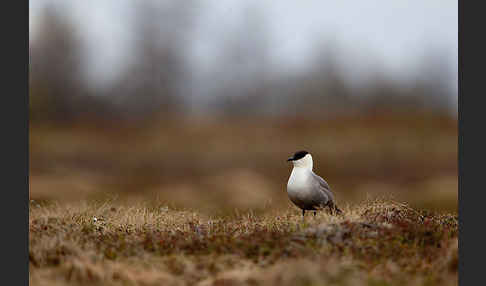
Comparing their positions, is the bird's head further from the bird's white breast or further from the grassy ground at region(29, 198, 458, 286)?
the grassy ground at region(29, 198, 458, 286)

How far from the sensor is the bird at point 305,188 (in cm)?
938

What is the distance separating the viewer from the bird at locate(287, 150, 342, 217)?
9.38 meters

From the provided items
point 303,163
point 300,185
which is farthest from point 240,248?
point 303,163

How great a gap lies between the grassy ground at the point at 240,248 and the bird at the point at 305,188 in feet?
1.18

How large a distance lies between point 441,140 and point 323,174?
7609 mm

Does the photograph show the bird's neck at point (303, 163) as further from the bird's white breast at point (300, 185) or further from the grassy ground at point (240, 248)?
the grassy ground at point (240, 248)

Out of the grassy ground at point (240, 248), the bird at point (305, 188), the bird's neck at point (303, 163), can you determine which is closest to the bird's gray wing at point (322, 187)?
the bird at point (305, 188)

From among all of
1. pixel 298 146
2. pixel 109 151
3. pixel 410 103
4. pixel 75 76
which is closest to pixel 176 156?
pixel 109 151

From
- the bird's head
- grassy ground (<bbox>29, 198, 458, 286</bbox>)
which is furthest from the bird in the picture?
grassy ground (<bbox>29, 198, 458, 286</bbox>)

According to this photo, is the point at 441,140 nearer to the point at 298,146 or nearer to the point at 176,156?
the point at 298,146

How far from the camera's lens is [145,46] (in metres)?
35.2

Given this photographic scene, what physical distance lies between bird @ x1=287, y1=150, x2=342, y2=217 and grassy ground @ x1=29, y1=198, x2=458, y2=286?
361 mm

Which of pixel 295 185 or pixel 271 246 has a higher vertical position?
pixel 295 185

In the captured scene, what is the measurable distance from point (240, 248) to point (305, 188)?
6.41 ft
